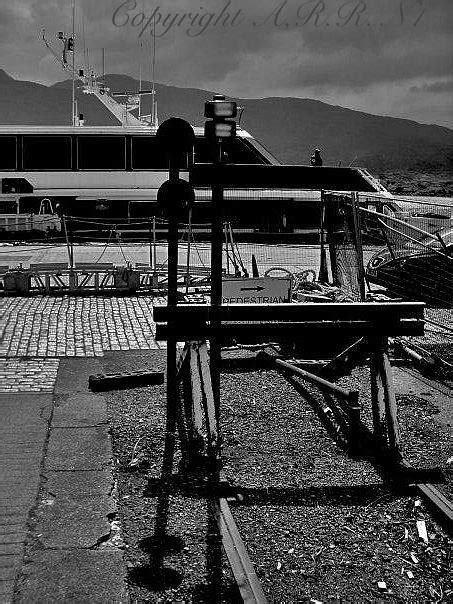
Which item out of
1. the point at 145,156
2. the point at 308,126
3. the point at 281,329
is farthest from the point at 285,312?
the point at 308,126

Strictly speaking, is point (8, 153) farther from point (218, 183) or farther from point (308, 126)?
point (308, 126)

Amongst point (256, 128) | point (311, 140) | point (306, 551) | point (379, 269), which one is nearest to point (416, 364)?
point (379, 269)

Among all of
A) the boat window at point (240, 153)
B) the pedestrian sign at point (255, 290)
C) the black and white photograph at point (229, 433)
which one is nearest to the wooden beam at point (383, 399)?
the black and white photograph at point (229, 433)

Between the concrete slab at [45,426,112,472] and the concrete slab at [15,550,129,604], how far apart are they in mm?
1416

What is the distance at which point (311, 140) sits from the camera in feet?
479

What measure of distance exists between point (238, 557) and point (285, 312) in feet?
8.10

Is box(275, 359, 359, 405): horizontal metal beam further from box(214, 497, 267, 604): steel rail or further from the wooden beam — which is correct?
box(214, 497, 267, 604): steel rail

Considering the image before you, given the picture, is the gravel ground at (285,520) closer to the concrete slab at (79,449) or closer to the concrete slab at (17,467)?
the concrete slab at (79,449)

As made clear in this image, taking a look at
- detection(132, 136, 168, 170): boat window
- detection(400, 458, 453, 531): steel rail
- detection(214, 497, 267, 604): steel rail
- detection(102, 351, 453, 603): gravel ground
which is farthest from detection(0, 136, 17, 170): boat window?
detection(400, 458, 453, 531): steel rail

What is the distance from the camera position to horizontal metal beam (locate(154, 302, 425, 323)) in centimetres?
663

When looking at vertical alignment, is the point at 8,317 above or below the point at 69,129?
below

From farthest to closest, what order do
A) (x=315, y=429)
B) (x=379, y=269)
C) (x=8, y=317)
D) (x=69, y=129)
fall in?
(x=69, y=129)
(x=379, y=269)
(x=8, y=317)
(x=315, y=429)

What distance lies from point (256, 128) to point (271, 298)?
16067 cm

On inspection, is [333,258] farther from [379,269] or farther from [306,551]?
[306,551]
